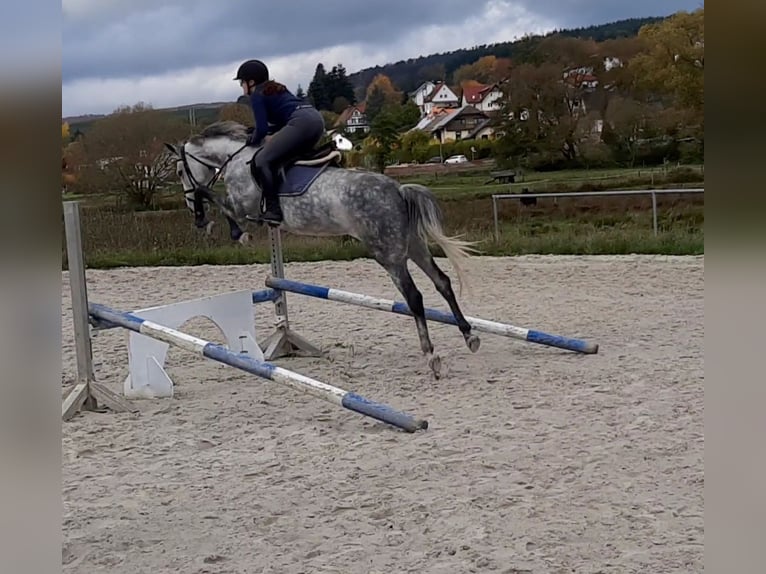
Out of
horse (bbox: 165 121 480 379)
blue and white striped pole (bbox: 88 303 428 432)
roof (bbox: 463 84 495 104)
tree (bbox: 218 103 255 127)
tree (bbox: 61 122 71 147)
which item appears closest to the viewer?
tree (bbox: 61 122 71 147)

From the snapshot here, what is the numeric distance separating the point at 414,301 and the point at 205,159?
1.40m

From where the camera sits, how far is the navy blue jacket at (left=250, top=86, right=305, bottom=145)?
12.4 feet

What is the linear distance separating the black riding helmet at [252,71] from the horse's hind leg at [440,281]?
1.09m

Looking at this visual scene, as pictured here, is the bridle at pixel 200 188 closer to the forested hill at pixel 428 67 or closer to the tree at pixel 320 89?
the tree at pixel 320 89

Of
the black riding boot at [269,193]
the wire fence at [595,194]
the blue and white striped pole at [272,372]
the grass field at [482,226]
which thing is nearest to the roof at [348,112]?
the grass field at [482,226]

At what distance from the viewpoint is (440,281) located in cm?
400

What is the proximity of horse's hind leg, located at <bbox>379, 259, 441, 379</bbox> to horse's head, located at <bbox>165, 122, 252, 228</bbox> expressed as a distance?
1080 millimetres

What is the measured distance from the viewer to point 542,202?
27.8 feet

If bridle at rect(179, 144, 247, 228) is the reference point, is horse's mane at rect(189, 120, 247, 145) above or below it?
above

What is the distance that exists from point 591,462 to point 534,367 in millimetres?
1400

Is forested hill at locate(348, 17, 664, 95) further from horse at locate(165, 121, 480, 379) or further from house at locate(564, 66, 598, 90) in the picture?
horse at locate(165, 121, 480, 379)

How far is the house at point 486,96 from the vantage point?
355 inches

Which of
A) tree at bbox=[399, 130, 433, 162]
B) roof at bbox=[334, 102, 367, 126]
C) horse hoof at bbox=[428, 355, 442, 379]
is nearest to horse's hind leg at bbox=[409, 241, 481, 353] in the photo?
horse hoof at bbox=[428, 355, 442, 379]
